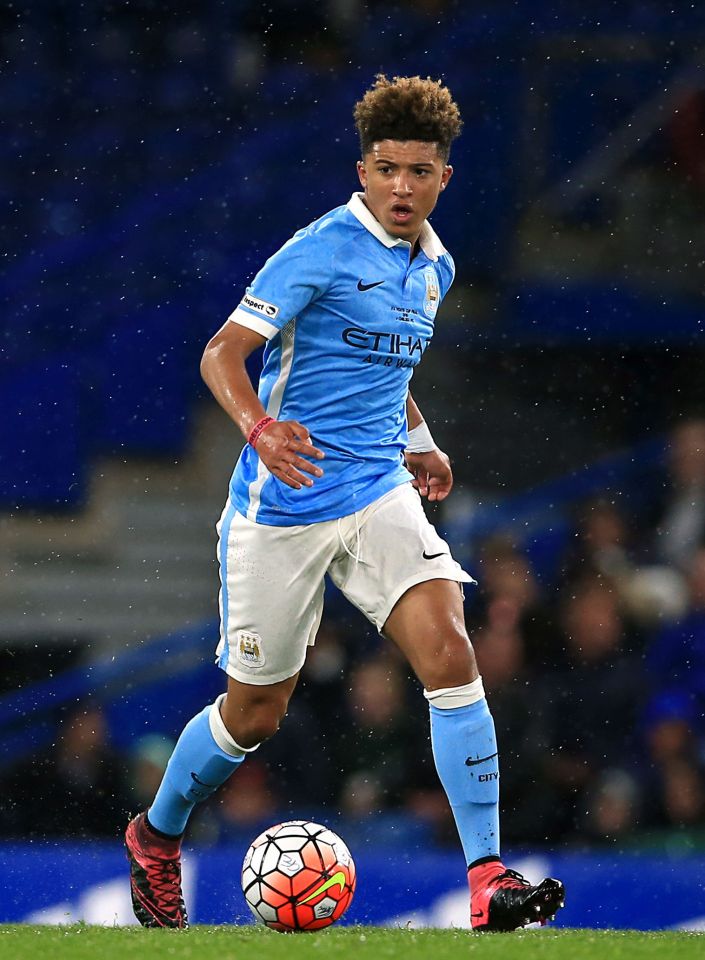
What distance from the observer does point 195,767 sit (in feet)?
12.3

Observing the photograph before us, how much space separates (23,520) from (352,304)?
433 cm

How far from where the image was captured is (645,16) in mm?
8242

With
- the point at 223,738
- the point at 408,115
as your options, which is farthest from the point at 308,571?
the point at 408,115

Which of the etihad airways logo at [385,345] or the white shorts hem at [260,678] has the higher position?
the etihad airways logo at [385,345]

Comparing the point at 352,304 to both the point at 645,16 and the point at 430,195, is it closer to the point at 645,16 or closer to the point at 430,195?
the point at 430,195


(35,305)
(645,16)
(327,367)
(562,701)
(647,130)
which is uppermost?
(645,16)

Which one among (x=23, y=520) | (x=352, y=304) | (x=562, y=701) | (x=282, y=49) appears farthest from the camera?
(x=282, y=49)

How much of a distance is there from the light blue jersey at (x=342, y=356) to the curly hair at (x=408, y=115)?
0.54ft

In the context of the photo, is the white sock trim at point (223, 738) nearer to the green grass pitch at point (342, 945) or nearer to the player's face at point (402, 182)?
the green grass pitch at point (342, 945)

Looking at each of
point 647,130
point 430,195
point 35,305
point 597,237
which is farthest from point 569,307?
point 430,195

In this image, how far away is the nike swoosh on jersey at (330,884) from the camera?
3383 mm

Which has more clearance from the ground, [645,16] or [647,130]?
[645,16]

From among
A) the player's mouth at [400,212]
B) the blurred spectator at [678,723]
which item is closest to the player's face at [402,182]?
the player's mouth at [400,212]

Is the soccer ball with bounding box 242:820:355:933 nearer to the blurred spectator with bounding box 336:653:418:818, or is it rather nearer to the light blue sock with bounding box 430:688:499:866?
the light blue sock with bounding box 430:688:499:866
